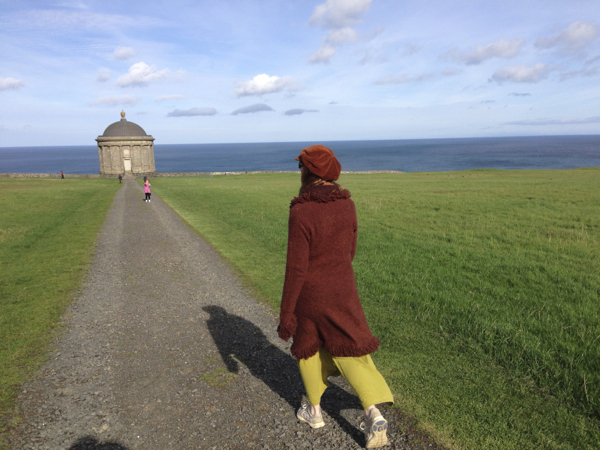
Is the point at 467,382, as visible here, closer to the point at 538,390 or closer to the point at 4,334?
the point at 538,390

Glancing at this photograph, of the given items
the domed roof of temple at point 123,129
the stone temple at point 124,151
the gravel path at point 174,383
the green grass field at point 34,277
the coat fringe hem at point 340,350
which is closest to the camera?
the coat fringe hem at point 340,350

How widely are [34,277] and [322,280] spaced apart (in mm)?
8819

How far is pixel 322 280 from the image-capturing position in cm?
363

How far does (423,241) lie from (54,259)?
36.7ft

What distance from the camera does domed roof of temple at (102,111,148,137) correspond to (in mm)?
60531

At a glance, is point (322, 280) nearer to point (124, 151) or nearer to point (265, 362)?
point (265, 362)

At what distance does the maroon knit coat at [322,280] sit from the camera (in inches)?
138

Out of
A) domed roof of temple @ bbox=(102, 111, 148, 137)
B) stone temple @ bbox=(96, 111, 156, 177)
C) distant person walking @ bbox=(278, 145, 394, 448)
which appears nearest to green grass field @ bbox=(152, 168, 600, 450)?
distant person walking @ bbox=(278, 145, 394, 448)

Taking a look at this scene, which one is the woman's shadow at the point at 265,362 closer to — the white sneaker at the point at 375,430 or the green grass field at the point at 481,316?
the white sneaker at the point at 375,430

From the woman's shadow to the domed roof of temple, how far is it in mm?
61734

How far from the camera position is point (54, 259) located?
1103 centimetres

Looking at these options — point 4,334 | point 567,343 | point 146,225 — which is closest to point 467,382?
point 567,343

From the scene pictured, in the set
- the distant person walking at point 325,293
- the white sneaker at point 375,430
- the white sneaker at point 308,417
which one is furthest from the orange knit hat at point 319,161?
the white sneaker at point 308,417

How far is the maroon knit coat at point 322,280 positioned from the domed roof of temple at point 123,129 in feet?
212
